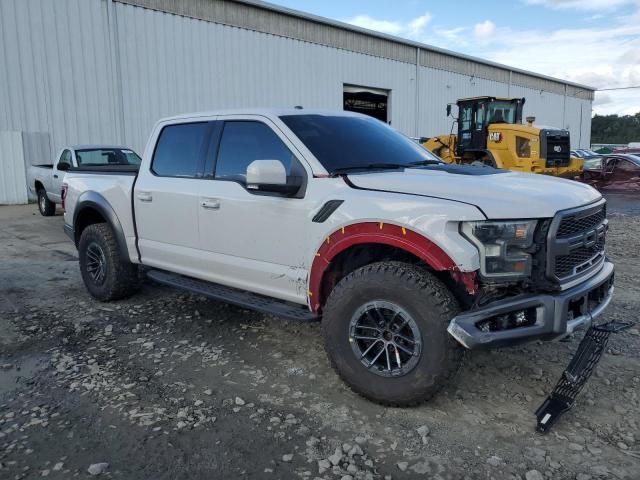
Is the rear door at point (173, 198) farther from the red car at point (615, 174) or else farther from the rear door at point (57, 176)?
the red car at point (615, 174)

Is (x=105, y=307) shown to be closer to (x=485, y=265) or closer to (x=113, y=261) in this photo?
(x=113, y=261)

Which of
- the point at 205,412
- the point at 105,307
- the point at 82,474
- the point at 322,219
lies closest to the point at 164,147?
the point at 105,307

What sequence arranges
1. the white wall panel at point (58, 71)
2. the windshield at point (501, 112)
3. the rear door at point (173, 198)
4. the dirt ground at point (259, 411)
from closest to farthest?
the dirt ground at point (259, 411) → the rear door at point (173, 198) → the white wall panel at point (58, 71) → the windshield at point (501, 112)

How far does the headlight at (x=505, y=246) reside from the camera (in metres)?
3.01

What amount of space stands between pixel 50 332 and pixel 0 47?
1404cm

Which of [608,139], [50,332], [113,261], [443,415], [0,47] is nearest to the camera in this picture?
[443,415]

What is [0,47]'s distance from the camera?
50.2ft

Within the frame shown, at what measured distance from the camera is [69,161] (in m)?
12.9

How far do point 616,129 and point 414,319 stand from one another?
10237 cm

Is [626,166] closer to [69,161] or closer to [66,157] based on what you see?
[69,161]

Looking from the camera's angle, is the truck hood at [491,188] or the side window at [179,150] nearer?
the truck hood at [491,188]

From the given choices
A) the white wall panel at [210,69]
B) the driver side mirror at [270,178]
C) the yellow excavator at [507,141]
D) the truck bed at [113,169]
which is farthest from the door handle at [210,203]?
the white wall panel at [210,69]

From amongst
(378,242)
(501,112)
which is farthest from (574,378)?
(501,112)

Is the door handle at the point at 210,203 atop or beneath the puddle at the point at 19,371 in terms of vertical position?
atop
